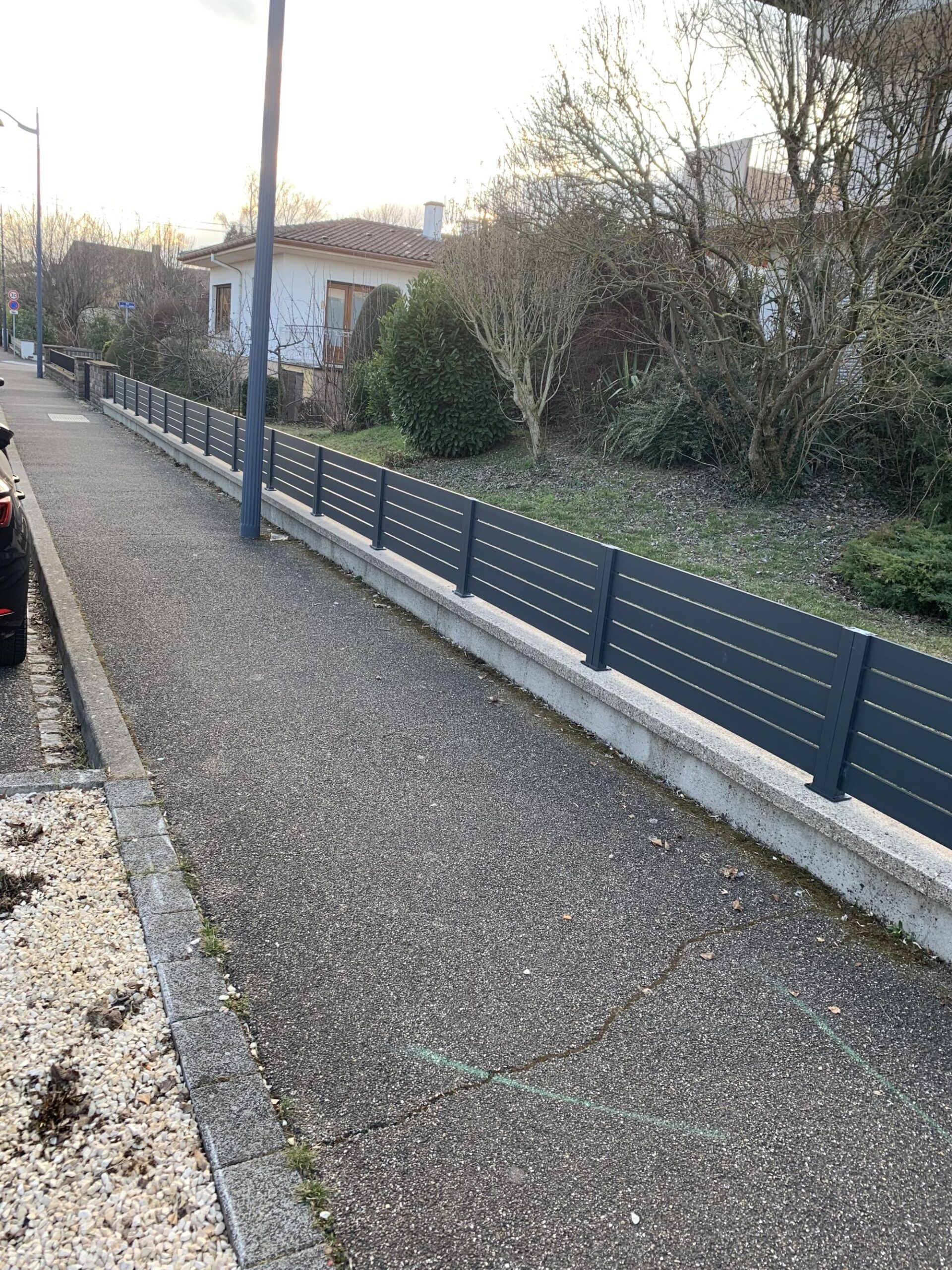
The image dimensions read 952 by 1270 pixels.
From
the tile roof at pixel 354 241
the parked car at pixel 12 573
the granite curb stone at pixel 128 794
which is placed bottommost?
the granite curb stone at pixel 128 794

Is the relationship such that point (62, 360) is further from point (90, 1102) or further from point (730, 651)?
point (90, 1102)

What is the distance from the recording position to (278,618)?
8008 millimetres

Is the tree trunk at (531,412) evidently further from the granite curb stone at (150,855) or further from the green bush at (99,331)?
the green bush at (99,331)

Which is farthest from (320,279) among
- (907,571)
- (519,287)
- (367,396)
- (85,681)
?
(85,681)

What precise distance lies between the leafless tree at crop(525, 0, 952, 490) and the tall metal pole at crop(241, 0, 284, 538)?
3375mm

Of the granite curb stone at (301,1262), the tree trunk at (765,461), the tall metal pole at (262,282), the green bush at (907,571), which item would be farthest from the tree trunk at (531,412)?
the granite curb stone at (301,1262)

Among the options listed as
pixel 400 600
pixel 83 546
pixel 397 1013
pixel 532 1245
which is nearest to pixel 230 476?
pixel 83 546

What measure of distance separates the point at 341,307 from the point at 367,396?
976cm

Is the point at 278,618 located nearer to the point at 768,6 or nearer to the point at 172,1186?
the point at 172,1186

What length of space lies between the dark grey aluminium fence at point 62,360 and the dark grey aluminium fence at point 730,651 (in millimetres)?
29230

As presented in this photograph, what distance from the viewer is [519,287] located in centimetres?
1364

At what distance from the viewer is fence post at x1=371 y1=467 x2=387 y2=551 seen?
9.28m

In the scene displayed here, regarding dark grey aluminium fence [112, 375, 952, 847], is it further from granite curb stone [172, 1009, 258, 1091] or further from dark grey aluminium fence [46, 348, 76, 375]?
dark grey aluminium fence [46, 348, 76, 375]

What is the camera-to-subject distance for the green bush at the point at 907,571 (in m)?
8.59
